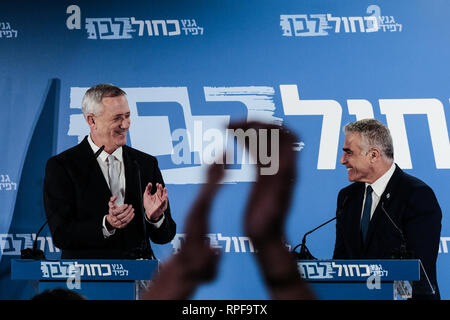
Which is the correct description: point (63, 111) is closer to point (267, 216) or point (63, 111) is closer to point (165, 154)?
point (165, 154)

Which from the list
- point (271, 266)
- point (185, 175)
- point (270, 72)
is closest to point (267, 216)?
point (271, 266)

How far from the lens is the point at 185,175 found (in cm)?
605

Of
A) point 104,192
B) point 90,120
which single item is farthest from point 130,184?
point 90,120

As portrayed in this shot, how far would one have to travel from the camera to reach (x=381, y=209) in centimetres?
477

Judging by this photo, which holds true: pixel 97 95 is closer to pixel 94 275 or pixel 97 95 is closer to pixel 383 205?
pixel 94 275

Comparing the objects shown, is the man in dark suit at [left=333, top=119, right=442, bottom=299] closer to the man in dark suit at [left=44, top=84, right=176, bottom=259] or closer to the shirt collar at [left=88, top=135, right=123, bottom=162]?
the man in dark suit at [left=44, top=84, right=176, bottom=259]

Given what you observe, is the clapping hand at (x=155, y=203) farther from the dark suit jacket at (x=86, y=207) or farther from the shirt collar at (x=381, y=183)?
the shirt collar at (x=381, y=183)

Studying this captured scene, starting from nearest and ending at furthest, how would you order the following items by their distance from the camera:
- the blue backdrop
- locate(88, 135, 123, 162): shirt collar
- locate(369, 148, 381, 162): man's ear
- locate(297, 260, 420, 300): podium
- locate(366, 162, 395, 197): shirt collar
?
locate(297, 260, 420, 300): podium → locate(366, 162, 395, 197): shirt collar → locate(369, 148, 381, 162): man's ear → locate(88, 135, 123, 162): shirt collar → the blue backdrop

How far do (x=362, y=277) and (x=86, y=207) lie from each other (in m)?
2.30

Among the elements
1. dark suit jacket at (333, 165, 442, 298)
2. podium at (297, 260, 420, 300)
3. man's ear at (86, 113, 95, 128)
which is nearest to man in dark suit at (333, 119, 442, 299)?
dark suit jacket at (333, 165, 442, 298)

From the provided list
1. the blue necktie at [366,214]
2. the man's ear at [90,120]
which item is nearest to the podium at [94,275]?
the blue necktie at [366,214]

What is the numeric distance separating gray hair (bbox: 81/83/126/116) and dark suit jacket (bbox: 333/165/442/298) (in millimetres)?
2095

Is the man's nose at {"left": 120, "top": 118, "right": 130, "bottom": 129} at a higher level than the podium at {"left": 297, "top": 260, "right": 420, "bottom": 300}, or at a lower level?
higher

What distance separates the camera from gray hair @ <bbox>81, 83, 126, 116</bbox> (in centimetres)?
555
